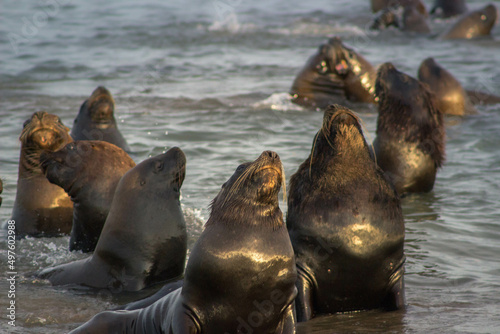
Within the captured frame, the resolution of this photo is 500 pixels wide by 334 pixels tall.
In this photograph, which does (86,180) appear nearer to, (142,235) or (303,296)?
(142,235)

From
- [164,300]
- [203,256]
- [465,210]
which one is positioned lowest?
[465,210]

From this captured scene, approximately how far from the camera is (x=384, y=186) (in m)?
5.20

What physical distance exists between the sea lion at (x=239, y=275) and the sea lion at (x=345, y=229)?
2.38 feet

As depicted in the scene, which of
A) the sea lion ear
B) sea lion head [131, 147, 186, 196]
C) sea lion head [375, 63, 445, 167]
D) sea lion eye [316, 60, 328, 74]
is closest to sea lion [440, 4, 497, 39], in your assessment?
the sea lion ear

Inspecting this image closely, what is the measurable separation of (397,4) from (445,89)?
416 inches

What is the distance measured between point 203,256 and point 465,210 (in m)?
4.30

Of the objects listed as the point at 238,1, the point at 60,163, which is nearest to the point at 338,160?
the point at 60,163

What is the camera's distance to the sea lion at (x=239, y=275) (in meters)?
4.27

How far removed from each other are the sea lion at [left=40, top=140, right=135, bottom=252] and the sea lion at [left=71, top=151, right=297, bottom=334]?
7.35ft

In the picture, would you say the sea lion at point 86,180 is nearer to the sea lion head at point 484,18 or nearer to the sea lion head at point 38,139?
the sea lion head at point 38,139

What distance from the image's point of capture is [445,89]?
38.3 ft

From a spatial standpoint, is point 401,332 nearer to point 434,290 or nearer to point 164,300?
point 434,290

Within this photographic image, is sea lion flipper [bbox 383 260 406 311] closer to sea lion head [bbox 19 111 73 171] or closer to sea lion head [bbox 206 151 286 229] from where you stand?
sea lion head [bbox 206 151 286 229]

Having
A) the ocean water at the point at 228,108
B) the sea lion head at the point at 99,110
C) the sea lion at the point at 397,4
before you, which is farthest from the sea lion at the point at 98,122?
the sea lion at the point at 397,4
